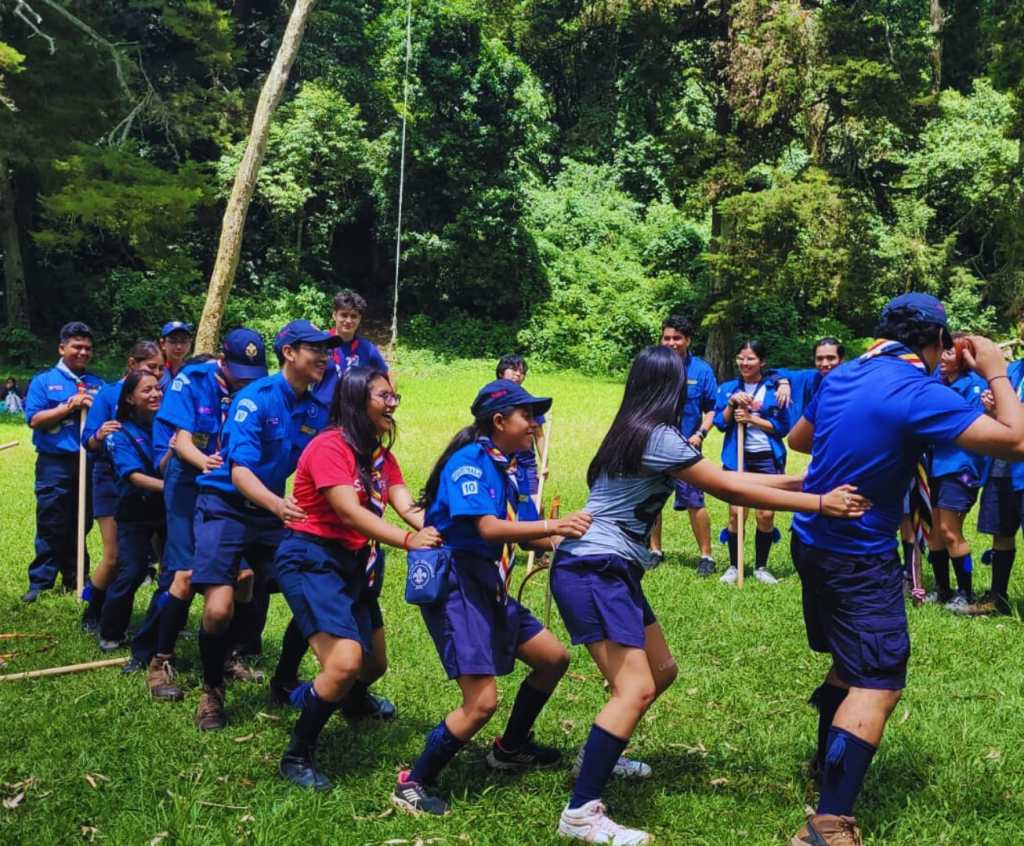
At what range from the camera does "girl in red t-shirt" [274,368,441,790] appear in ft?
15.4

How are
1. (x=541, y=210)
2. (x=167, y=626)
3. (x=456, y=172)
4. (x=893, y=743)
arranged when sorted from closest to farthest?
(x=893, y=743)
(x=167, y=626)
(x=456, y=172)
(x=541, y=210)

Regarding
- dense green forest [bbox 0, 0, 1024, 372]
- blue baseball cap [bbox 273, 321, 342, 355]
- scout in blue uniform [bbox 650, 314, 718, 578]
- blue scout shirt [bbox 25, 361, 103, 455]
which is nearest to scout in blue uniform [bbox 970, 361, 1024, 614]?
scout in blue uniform [bbox 650, 314, 718, 578]

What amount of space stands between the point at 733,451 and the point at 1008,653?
11.2ft

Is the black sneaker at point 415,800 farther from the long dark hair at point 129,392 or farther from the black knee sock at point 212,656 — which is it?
the long dark hair at point 129,392

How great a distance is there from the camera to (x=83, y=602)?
8367mm

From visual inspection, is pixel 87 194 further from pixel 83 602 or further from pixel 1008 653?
pixel 1008 653

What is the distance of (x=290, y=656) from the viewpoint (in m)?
5.84

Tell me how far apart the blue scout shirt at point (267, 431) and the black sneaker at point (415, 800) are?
6.18 ft

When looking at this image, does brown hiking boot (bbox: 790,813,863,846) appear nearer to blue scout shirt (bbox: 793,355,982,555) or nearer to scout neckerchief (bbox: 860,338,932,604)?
blue scout shirt (bbox: 793,355,982,555)

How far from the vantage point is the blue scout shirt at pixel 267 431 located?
540 centimetres

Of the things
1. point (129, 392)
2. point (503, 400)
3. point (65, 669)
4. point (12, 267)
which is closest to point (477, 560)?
point (503, 400)

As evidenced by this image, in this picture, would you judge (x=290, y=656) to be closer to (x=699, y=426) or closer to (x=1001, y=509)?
(x=699, y=426)

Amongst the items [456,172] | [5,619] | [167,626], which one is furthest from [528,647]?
[456,172]

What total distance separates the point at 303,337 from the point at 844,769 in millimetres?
3441
